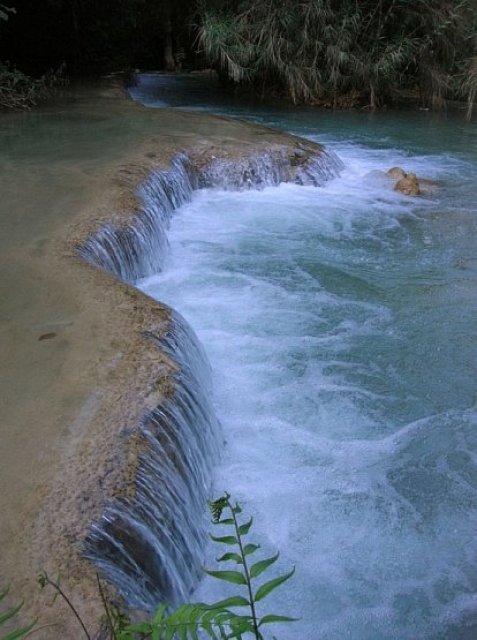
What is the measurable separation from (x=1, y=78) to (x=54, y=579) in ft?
32.5

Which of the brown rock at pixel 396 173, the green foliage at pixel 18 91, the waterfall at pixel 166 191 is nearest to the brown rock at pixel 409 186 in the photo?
the brown rock at pixel 396 173

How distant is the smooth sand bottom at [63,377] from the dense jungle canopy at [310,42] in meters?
7.80

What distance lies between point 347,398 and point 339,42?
424 inches

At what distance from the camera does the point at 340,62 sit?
13.0 meters

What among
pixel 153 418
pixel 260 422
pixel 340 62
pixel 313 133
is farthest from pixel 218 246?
pixel 340 62

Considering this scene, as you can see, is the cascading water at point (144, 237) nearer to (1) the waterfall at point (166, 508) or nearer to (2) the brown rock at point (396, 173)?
(1) the waterfall at point (166, 508)

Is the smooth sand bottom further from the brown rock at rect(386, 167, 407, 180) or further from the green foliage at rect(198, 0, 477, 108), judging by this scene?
the green foliage at rect(198, 0, 477, 108)

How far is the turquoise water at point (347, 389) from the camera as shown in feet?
9.13

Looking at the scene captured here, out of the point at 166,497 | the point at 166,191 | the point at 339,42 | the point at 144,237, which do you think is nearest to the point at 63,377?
the point at 166,497

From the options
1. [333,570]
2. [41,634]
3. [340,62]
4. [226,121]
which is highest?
[340,62]

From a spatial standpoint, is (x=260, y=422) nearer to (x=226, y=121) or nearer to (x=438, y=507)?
(x=438, y=507)

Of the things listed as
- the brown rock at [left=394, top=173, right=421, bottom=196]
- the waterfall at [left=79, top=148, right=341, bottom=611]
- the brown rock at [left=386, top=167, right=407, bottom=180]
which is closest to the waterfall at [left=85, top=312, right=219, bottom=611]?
the waterfall at [left=79, top=148, right=341, bottom=611]

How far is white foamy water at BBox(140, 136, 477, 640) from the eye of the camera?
2771 millimetres

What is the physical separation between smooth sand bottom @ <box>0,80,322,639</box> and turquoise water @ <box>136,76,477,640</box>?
2.23ft
